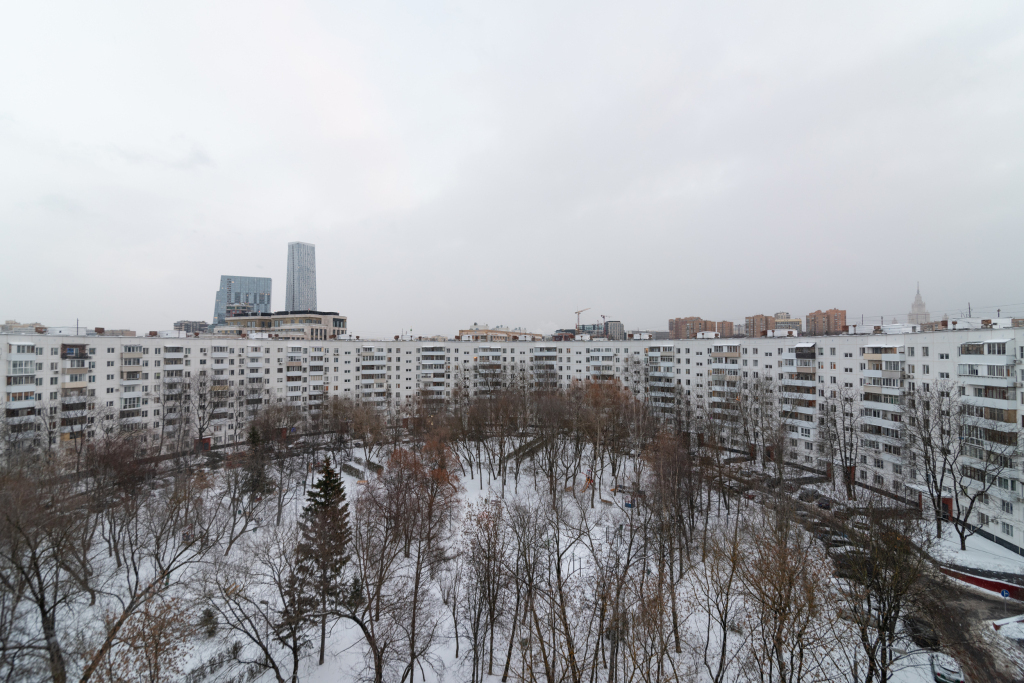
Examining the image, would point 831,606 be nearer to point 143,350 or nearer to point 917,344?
point 917,344

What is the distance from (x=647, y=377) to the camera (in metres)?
72.0

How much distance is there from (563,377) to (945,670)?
63617mm

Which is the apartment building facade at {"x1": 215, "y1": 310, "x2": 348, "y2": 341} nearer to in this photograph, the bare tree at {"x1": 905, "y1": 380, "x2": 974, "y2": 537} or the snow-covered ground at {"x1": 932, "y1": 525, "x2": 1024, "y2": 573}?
the bare tree at {"x1": 905, "y1": 380, "x2": 974, "y2": 537}

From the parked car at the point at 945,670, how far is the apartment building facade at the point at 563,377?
18.0 metres

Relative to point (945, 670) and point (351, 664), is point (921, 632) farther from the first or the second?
point (351, 664)

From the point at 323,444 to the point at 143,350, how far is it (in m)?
24.2

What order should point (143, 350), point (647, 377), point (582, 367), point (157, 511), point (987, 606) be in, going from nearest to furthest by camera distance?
1. point (987, 606)
2. point (157, 511)
3. point (143, 350)
4. point (647, 377)
5. point (582, 367)

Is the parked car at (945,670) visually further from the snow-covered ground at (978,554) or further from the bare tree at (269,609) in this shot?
the bare tree at (269,609)

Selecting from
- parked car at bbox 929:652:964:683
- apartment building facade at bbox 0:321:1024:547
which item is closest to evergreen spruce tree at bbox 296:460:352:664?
parked car at bbox 929:652:964:683

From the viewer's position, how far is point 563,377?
82.6m

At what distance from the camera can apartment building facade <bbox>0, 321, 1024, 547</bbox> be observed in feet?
113

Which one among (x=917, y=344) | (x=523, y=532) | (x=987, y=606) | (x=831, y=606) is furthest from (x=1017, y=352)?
(x=523, y=532)

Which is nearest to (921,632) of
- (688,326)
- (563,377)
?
(563,377)

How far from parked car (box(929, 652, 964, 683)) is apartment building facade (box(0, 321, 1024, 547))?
18032mm
